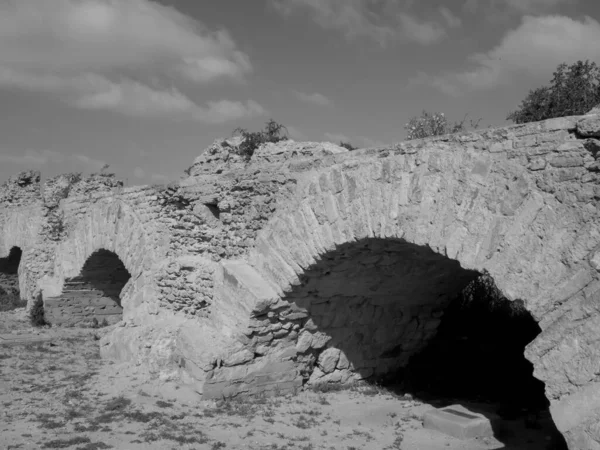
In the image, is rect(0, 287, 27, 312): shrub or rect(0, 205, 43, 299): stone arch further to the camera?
rect(0, 287, 27, 312): shrub

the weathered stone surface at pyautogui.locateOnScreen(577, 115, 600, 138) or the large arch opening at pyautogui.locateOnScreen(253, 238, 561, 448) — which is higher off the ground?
the weathered stone surface at pyautogui.locateOnScreen(577, 115, 600, 138)

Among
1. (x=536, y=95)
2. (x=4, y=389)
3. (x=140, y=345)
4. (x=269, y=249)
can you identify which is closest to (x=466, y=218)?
(x=269, y=249)

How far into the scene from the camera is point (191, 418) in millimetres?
5750

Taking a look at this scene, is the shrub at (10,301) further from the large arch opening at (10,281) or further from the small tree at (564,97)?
the small tree at (564,97)

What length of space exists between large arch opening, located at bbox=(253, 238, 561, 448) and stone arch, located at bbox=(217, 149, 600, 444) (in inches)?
11.6

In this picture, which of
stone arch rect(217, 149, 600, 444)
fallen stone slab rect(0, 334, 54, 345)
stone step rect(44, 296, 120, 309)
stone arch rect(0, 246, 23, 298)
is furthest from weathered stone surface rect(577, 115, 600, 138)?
stone arch rect(0, 246, 23, 298)

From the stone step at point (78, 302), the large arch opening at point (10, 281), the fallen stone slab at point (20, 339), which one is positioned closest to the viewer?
the fallen stone slab at point (20, 339)

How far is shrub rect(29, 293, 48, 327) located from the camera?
1077 centimetres

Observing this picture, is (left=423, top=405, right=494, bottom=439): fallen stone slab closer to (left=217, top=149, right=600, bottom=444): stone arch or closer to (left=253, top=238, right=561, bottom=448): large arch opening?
(left=253, top=238, right=561, bottom=448): large arch opening

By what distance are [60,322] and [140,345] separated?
4.42m

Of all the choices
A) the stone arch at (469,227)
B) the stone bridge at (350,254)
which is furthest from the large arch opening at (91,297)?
the stone arch at (469,227)

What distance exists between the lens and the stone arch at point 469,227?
12.5ft

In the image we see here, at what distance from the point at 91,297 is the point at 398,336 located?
6.28 meters

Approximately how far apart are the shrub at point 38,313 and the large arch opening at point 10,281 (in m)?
2.32
